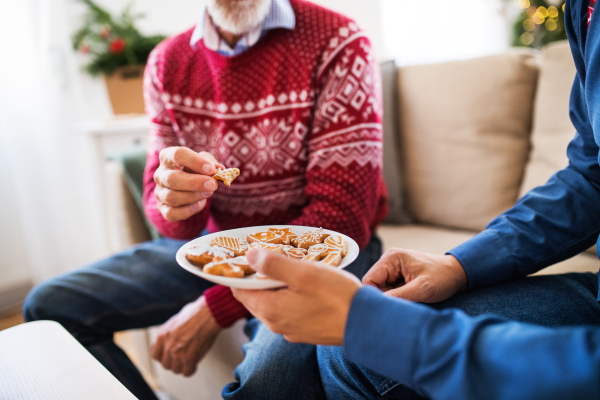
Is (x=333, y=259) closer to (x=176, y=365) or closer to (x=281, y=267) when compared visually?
(x=281, y=267)

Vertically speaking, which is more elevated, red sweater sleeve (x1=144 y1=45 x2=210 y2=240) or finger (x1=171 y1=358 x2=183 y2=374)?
red sweater sleeve (x1=144 y1=45 x2=210 y2=240)

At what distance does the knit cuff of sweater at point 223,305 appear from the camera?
0.85m

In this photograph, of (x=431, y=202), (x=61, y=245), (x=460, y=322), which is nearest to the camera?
(x=460, y=322)

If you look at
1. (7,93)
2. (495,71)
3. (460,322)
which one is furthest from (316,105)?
(7,93)

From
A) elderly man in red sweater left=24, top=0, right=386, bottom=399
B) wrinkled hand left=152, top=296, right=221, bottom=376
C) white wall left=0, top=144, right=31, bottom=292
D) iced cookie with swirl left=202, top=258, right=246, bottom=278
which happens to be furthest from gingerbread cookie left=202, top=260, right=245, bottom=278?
white wall left=0, top=144, right=31, bottom=292

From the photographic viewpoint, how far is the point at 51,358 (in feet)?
1.98

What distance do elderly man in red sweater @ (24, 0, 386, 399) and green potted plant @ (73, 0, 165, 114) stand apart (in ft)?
3.46

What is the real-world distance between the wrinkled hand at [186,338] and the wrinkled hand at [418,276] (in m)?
0.41

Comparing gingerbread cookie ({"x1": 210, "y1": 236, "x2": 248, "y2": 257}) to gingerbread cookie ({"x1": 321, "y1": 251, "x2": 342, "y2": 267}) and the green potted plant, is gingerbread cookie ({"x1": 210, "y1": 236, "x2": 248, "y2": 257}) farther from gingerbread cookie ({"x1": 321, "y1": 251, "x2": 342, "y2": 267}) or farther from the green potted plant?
the green potted plant

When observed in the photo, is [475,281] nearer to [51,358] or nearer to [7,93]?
[51,358]

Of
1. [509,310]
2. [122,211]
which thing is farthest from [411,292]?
[122,211]

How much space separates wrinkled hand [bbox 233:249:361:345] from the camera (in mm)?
417

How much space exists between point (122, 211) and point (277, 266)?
1040mm

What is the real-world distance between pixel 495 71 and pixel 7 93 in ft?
6.52
